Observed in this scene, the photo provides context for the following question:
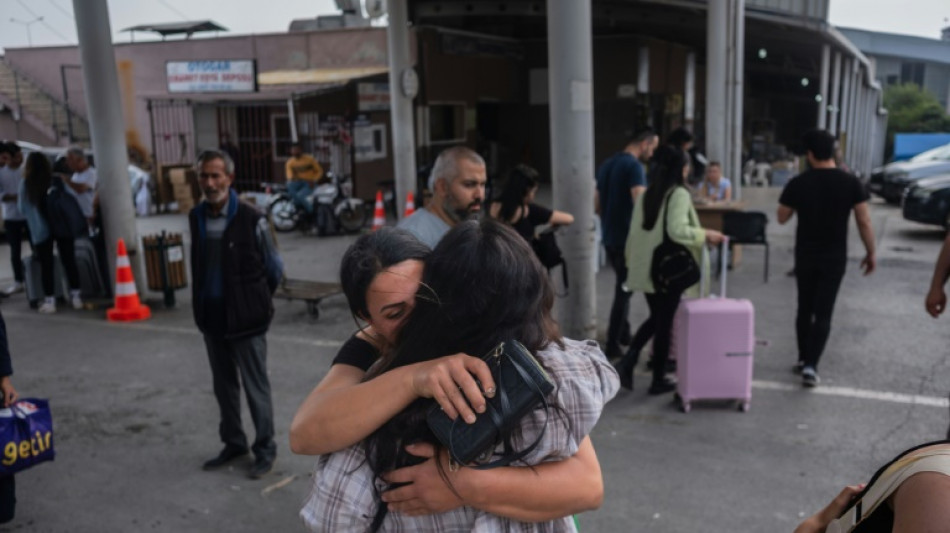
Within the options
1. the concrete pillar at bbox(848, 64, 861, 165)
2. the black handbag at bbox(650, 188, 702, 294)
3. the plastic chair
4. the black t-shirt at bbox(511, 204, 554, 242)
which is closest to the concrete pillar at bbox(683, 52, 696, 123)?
the concrete pillar at bbox(848, 64, 861, 165)

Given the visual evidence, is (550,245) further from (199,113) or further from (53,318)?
(199,113)

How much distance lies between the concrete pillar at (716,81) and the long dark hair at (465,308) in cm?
1196

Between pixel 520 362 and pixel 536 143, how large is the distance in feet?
75.6

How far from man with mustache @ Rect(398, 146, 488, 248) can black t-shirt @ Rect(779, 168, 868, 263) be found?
3.08m

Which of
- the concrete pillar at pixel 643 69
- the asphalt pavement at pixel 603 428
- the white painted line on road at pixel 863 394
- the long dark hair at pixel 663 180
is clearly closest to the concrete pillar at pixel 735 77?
the asphalt pavement at pixel 603 428

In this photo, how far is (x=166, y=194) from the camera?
730 inches

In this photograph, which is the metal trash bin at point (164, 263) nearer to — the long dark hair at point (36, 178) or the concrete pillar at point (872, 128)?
the long dark hair at point (36, 178)

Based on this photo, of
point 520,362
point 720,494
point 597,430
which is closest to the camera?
point 520,362

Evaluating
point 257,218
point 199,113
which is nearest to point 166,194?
point 199,113

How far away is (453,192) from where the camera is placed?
4.08m

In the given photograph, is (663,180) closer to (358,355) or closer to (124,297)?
(358,355)

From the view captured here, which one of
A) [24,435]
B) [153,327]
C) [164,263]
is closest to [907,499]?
[24,435]

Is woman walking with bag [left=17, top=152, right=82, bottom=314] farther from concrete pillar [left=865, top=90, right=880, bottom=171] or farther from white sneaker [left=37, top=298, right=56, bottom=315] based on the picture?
concrete pillar [left=865, top=90, right=880, bottom=171]

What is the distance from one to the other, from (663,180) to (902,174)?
1641 centimetres
